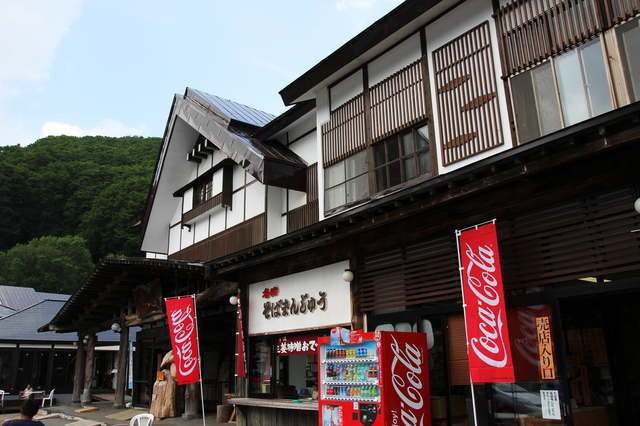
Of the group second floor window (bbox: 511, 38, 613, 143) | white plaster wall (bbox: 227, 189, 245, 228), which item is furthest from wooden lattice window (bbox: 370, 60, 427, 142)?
white plaster wall (bbox: 227, 189, 245, 228)

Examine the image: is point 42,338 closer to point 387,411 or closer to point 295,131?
point 295,131

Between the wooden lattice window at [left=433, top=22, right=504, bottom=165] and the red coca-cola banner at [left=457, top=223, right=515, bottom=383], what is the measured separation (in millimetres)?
1614

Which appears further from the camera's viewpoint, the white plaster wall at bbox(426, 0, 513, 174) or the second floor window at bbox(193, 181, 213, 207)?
the second floor window at bbox(193, 181, 213, 207)

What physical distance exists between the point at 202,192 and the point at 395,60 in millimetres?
9580

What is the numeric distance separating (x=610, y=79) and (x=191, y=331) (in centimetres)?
1006

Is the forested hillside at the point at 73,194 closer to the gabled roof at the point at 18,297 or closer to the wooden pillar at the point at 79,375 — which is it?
the gabled roof at the point at 18,297

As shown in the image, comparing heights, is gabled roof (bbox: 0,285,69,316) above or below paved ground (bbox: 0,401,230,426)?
above

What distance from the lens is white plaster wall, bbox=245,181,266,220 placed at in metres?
13.3

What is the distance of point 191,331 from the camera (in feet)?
38.5

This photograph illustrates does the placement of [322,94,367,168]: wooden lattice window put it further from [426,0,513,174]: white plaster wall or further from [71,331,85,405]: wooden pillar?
[71,331,85,405]: wooden pillar

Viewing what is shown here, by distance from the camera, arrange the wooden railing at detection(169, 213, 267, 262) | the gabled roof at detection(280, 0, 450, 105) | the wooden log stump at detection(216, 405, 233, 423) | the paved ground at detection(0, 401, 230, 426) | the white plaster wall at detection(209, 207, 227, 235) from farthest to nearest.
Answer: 1. the white plaster wall at detection(209, 207, 227, 235)
2. the paved ground at detection(0, 401, 230, 426)
3. the wooden log stump at detection(216, 405, 233, 423)
4. the wooden railing at detection(169, 213, 267, 262)
5. the gabled roof at detection(280, 0, 450, 105)

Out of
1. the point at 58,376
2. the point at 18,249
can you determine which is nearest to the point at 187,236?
the point at 58,376

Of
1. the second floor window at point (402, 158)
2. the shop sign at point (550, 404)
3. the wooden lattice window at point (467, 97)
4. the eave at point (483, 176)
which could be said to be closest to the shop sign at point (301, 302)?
the eave at point (483, 176)

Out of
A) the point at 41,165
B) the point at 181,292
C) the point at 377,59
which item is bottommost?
the point at 181,292
